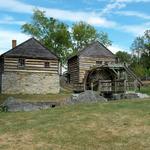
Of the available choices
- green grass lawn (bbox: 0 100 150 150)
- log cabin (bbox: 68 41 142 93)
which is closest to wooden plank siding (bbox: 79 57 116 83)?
log cabin (bbox: 68 41 142 93)

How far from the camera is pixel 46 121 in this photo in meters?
17.7

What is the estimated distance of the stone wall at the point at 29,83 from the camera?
41.7 metres

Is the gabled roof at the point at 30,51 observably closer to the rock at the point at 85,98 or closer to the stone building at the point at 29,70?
the stone building at the point at 29,70

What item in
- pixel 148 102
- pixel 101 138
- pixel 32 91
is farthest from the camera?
pixel 32 91

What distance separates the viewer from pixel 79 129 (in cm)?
1595

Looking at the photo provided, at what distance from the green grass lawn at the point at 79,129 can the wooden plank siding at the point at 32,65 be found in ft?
71.8

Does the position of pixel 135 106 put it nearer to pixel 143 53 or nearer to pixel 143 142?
pixel 143 142

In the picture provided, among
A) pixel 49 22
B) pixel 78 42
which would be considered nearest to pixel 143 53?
pixel 78 42

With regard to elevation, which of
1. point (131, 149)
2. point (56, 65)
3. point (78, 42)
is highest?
point (78, 42)

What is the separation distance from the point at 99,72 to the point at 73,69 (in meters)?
8.85

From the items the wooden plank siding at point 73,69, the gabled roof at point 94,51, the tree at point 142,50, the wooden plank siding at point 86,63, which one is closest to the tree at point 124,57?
the tree at point 142,50

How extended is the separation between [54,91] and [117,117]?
26788mm

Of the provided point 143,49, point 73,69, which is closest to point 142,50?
point 143,49

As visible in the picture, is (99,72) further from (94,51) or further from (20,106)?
(20,106)
